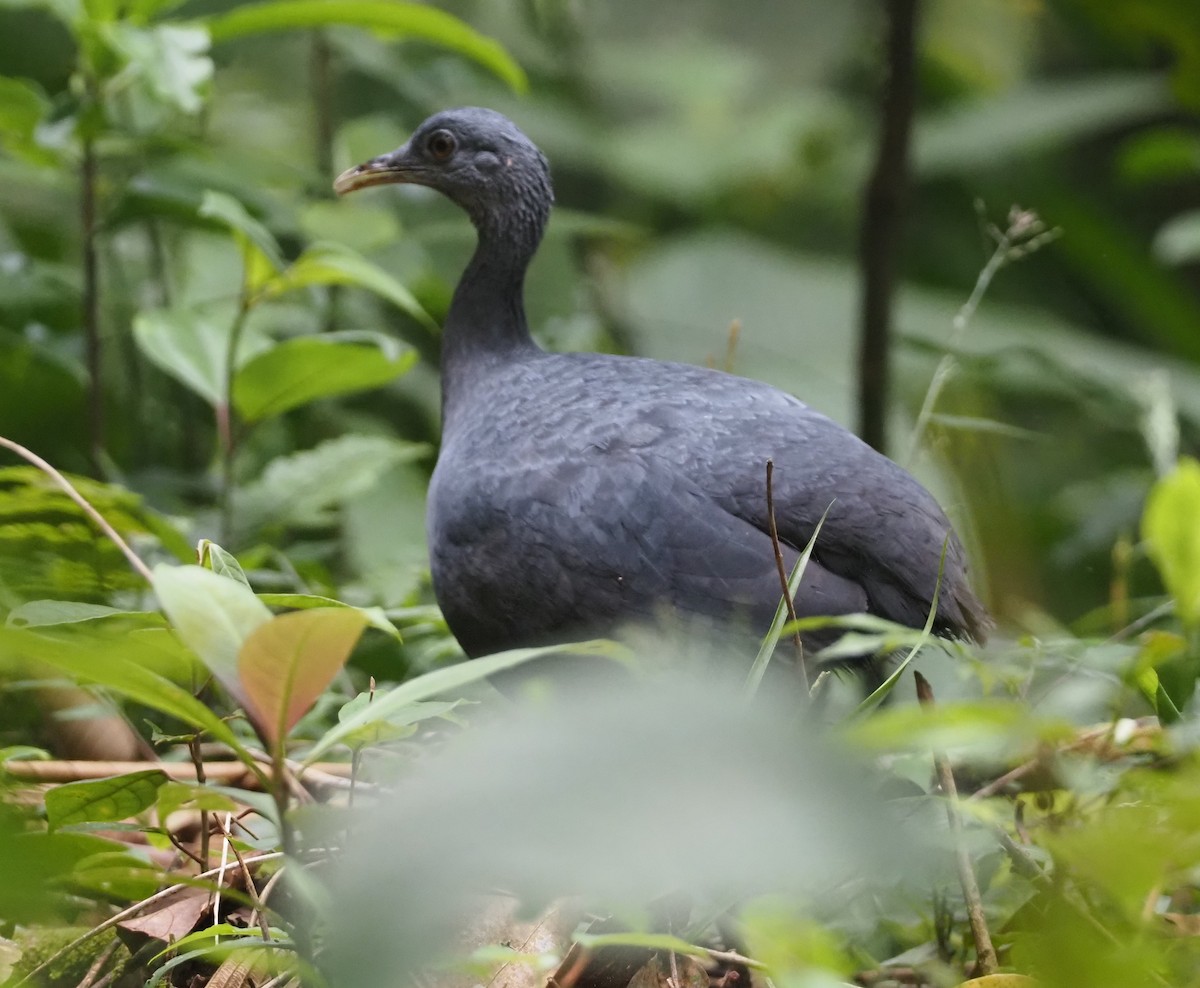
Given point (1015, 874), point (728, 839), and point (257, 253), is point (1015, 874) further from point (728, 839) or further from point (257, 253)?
point (257, 253)

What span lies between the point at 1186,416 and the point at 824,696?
368 centimetres

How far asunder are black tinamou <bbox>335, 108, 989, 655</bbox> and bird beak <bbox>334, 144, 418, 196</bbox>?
0.83 m

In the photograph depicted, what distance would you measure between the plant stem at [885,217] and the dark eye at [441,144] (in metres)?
1.00

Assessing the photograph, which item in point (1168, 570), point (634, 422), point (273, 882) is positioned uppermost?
point (1168, 570)

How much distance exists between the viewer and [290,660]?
38.0 inches

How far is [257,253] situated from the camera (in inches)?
102

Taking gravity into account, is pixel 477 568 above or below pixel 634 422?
below

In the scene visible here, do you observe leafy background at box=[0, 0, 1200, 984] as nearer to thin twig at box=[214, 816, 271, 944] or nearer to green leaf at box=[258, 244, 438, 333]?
green leaf at box=[258, 244, 438, 333]

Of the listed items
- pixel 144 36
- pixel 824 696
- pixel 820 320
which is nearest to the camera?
pixel 824 696

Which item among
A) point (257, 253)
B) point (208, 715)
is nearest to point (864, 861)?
point (208, 715)

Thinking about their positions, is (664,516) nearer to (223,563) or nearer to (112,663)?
(223,563)

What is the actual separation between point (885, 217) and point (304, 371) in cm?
142

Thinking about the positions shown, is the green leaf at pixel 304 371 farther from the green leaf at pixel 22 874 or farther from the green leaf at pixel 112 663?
the green leaf at pixel 22 874

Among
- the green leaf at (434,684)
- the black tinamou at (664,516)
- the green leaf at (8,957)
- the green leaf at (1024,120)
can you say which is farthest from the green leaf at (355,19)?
the green leaf at (1024,120)
